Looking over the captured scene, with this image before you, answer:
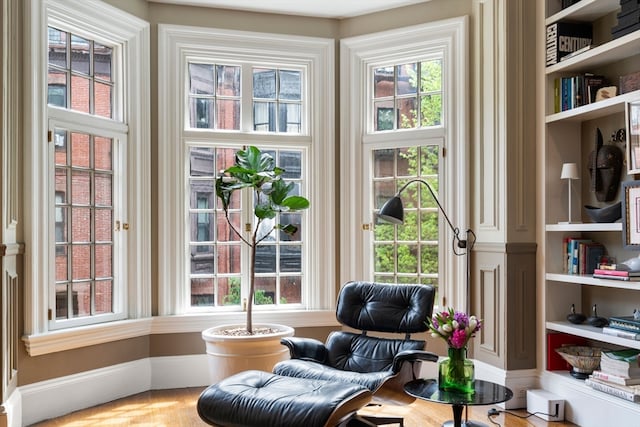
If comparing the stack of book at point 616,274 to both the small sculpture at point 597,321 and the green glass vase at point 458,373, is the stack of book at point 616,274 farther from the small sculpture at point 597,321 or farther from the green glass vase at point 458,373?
the green glass vase at point 458,373

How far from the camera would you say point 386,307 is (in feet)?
12.9

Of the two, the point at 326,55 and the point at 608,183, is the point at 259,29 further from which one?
the point at 608,183

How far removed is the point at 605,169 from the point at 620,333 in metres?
1.04

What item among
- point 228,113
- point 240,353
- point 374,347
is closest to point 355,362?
point 374,347

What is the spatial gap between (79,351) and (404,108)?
299cm

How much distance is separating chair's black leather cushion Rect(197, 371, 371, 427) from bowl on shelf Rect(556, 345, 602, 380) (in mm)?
1578

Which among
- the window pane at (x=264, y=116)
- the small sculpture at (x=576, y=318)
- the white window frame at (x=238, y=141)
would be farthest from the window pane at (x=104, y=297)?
the small sculpture at (x=576, y=318)

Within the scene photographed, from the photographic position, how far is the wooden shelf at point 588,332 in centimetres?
345

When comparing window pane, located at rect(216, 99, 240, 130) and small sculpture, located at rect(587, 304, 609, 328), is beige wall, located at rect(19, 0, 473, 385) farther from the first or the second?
small sculpture, located at rect(587, 304, 609, 328)

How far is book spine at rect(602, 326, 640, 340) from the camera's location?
11.2 ft

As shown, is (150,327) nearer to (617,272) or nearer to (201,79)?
(201,79)

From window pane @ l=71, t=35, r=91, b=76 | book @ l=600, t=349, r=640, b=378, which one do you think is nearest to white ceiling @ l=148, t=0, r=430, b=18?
window pane @ l=71, t=35, r=91, b=76

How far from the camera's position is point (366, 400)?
3.01m

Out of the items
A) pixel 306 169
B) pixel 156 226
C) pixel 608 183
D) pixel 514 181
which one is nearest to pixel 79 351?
pixel 156 226
